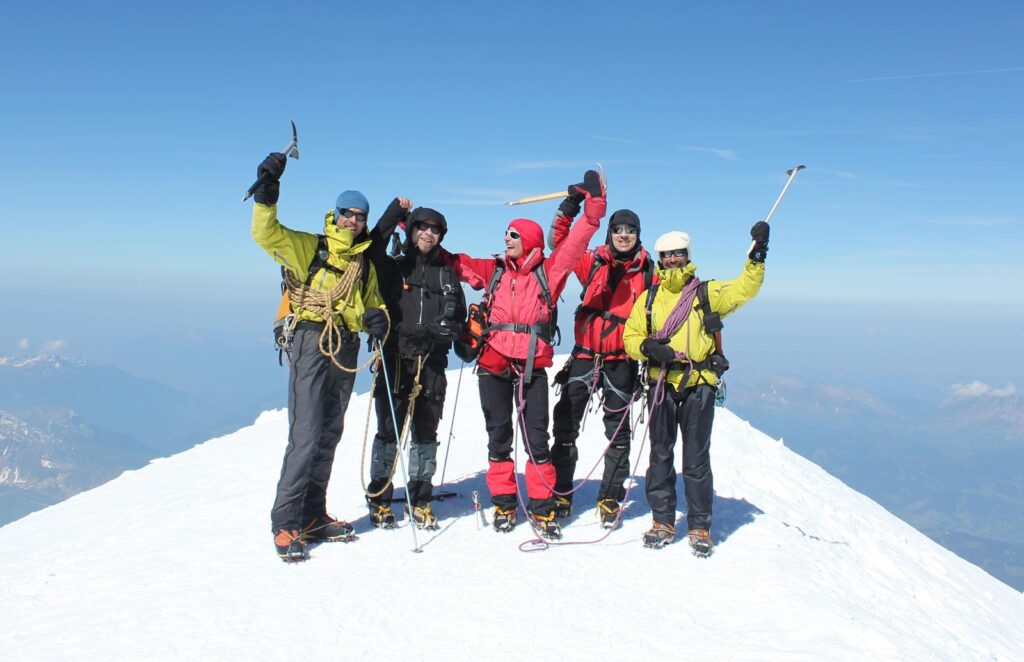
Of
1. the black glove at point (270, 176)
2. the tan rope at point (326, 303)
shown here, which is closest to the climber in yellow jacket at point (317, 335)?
the tan rope at point (326, 303)

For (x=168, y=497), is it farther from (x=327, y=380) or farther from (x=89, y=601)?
(x=327, y=380)

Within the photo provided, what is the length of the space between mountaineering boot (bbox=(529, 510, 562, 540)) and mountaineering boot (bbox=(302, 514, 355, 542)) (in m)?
2.09

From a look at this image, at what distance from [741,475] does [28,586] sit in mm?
9884

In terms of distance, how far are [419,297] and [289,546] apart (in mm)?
2973

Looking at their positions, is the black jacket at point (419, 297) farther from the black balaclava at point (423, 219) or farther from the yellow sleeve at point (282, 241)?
the yellow sleeve at point (282, 241)

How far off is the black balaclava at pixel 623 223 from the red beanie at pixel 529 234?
871mm

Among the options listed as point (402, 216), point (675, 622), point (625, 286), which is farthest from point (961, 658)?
point (402, 216)

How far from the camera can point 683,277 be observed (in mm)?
6383

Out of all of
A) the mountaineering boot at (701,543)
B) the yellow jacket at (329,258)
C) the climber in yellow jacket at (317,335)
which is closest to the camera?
the yellow jacket at (329,258)

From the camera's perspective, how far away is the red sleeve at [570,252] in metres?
6.20

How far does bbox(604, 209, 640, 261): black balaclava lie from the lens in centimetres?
678

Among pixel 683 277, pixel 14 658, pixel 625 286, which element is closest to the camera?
pixel 14 658

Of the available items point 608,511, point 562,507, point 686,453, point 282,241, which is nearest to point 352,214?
point 282,241

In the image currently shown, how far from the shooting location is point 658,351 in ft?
20.3
